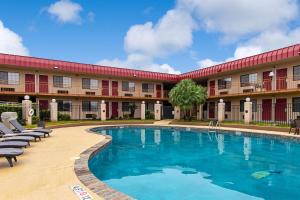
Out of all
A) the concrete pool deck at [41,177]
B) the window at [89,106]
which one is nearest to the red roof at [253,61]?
the window at [89,106]

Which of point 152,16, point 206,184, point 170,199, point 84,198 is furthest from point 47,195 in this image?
point 152,16

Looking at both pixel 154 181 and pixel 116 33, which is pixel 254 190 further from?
pixel 116 33

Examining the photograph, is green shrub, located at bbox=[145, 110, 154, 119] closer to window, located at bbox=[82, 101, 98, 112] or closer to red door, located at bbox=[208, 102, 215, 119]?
window, located at bbox=[82, 101, 98, 112]

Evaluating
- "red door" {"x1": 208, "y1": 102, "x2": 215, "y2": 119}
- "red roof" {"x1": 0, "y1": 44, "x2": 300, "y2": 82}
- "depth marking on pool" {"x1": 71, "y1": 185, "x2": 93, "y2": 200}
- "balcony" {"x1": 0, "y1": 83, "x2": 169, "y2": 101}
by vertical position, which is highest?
"red roof" {"x1": 0, "y1": 44, "x2": 300, "y2": 82}

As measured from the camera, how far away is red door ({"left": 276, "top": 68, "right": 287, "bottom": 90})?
22.8 metres

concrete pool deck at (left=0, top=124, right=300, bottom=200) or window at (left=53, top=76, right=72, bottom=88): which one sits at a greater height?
window at (left=53, top=76, right=72, bottom=88)

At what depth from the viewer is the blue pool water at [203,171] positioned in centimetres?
682

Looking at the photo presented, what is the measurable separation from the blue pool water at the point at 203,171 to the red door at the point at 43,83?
1809 centimetres

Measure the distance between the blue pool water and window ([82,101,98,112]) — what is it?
18217 millimetres

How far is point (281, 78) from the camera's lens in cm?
2309

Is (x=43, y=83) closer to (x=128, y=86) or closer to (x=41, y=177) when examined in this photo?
(x=128, y=86)

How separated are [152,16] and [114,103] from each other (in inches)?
549

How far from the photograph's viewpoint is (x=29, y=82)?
1054 inches

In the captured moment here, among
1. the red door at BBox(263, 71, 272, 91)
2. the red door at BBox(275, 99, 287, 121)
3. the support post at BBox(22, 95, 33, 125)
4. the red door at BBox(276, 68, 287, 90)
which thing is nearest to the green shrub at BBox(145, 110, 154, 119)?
the red door at BBox(263, 71, 272, 91)
